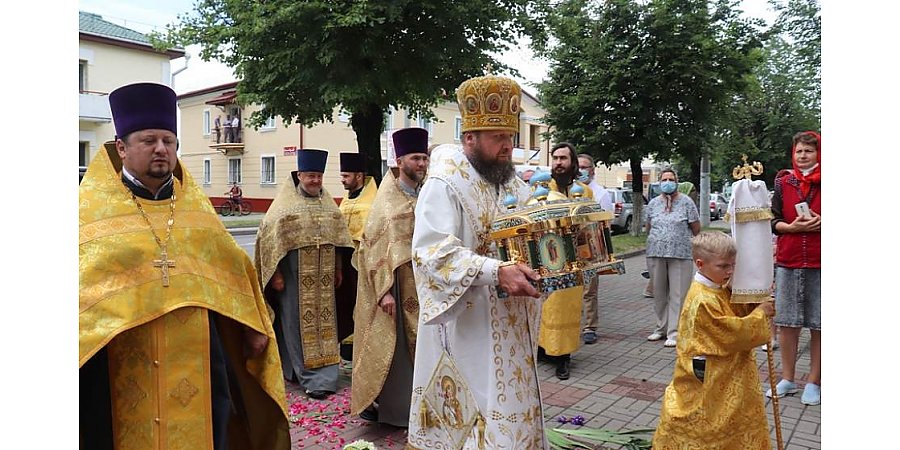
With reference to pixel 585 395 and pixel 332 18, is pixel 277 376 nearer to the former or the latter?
pixel 585 395

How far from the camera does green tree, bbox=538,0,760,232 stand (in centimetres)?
1689

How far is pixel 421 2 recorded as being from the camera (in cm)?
1098

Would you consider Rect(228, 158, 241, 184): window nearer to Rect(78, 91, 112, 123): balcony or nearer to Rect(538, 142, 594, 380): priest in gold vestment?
Rect(78, 91, 112, 123): balcony

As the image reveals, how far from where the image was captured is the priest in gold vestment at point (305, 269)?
5.59 metres

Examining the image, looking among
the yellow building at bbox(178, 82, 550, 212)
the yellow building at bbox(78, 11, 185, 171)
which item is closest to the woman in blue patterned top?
the yellow building at bbox(78, 11, 185, 171)

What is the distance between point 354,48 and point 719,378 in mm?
9158

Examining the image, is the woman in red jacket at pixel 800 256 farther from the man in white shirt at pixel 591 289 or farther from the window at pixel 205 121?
the window at pixel 205 121

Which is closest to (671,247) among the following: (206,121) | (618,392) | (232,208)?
(618,392)

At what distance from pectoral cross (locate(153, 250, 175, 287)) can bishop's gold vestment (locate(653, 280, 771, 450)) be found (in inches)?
97.4

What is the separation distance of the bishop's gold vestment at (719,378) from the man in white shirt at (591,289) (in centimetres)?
339

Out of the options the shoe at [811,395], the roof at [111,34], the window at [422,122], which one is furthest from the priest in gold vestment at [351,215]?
the roof at [111,34]

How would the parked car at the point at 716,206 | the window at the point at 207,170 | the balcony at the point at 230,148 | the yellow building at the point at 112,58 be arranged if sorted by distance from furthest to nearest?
the parked car at the point at 716,206 < the window at the point at 207,170 < the balcony at the point at 230,148 < the yellow building at the point at 112,58

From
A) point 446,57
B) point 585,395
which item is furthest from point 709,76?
point 585,395

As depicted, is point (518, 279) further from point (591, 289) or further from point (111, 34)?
point (111, 34)
